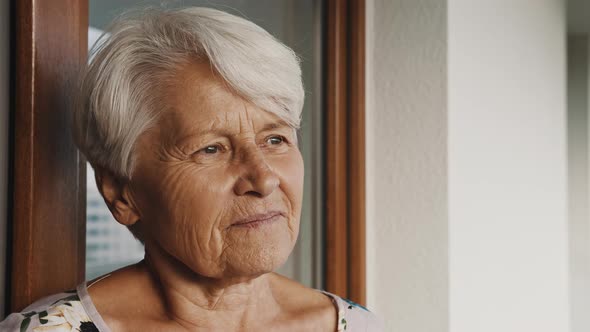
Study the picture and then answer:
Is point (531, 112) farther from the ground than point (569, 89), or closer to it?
closer to it

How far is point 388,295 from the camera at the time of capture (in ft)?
6.72

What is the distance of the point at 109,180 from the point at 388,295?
122cm

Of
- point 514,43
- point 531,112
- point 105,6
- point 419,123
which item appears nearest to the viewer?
point 105,6

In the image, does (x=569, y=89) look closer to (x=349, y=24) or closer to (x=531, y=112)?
(x=531, y=112)

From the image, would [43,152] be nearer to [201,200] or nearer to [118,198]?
[118,198]

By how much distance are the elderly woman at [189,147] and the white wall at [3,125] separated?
11cm

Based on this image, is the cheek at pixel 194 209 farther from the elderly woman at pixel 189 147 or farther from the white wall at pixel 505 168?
the white wall at pixel 505 168

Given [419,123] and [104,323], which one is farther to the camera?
[419,123]

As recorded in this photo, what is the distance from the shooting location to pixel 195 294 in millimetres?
1097

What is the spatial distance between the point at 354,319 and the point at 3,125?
77cm

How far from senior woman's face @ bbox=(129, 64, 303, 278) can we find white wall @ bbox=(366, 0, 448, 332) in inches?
40.5

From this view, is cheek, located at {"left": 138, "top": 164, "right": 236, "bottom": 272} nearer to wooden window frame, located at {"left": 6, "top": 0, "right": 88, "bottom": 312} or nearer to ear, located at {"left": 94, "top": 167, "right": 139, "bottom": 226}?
ear, located at {"left": 94, "top": 167, "right": 139, "bottom": 226}

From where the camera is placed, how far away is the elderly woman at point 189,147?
3.26ft

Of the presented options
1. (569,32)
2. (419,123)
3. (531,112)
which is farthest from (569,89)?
(419,123)
